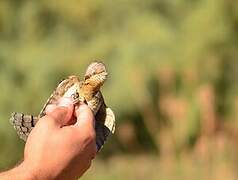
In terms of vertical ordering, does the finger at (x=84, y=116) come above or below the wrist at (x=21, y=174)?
above

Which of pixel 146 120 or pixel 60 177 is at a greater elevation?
pixel 60 177

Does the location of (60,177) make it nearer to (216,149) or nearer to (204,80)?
(216,149)

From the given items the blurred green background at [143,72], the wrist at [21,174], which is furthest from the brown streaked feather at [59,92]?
the blurred green background at [143,72]

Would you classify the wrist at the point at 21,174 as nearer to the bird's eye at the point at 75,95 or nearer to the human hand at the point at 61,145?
the human hand at the point at 61,145

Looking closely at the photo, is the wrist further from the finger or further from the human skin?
the finger

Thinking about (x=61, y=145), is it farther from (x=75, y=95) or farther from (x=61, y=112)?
(x=75, y=95)

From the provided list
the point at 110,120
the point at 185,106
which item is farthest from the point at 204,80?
the point at 110,120
